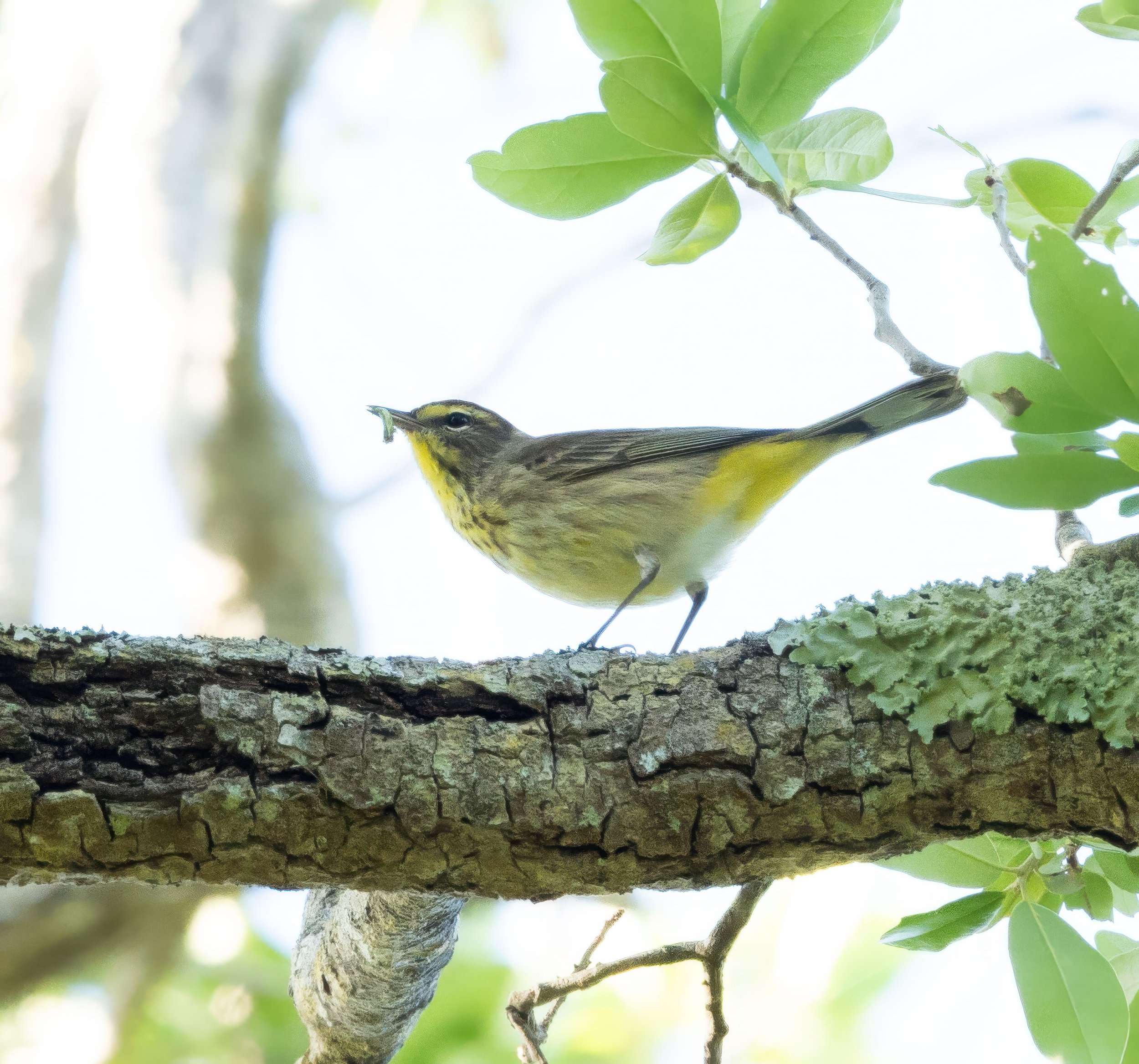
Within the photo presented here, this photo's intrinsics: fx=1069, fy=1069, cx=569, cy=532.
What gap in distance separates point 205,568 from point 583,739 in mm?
5892

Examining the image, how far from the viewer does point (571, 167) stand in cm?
227

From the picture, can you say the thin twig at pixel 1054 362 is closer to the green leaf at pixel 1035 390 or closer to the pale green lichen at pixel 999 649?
the pale green lichen at pixel 999 649

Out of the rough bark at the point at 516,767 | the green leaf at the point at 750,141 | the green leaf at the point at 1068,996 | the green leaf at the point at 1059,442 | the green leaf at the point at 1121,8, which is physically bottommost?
the green leaf at the point at 1068,996

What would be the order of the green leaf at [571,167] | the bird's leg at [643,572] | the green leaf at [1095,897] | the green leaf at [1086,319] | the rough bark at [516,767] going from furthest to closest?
the bird's leg at [643,572], the green leaf at [571,167], the green leaf at [1095,897], the rough bark at [516,767], the green leaf at [1086,319]

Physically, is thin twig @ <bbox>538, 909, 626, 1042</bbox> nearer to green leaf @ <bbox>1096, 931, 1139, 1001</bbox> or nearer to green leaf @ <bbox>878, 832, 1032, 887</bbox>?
green leaf @ <bbox>878, 832, 1032, 887</bbox>

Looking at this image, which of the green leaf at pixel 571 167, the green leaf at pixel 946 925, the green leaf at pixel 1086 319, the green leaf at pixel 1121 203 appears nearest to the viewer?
the green leaf at pixel 1086 319

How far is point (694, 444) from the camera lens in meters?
3.94

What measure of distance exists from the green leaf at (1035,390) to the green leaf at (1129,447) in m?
0.06

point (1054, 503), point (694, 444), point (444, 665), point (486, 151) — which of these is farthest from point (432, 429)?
point (1054, 503)

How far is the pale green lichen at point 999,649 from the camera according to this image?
1.71 metres

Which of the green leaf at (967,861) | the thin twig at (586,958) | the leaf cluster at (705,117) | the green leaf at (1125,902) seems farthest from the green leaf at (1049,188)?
the thin twig at (586,958)

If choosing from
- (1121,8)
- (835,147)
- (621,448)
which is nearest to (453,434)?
(621,448)

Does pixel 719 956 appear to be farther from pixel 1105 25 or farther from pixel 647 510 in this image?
pixel 1105 25

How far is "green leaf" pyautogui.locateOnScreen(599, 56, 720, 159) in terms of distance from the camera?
6.64ft
